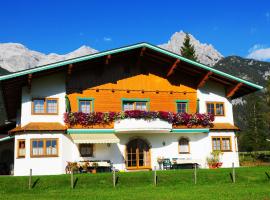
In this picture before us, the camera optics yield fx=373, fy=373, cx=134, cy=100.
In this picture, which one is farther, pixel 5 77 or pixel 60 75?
pixel 60 75

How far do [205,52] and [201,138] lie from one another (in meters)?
159

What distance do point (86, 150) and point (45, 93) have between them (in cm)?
483

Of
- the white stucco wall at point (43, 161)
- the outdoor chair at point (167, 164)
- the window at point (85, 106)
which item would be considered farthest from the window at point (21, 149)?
the outdoor chair at point (167, 164)

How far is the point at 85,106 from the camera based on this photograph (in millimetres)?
26406

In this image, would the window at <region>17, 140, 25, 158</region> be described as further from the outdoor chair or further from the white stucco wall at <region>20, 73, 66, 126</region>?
the outdoor chair

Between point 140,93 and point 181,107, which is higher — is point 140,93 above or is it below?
above

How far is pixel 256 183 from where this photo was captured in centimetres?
1956

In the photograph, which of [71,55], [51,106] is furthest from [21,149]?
[71,55]

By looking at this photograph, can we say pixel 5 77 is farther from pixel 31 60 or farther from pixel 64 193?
pixel 31 60

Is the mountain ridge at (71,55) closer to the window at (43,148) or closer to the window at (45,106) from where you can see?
the window at (45,106)

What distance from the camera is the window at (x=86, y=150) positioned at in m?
25.5

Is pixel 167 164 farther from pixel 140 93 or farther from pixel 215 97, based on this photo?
pixel 215 97

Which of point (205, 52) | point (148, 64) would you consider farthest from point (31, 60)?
point (148, 64)

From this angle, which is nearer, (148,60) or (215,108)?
(148,60)
